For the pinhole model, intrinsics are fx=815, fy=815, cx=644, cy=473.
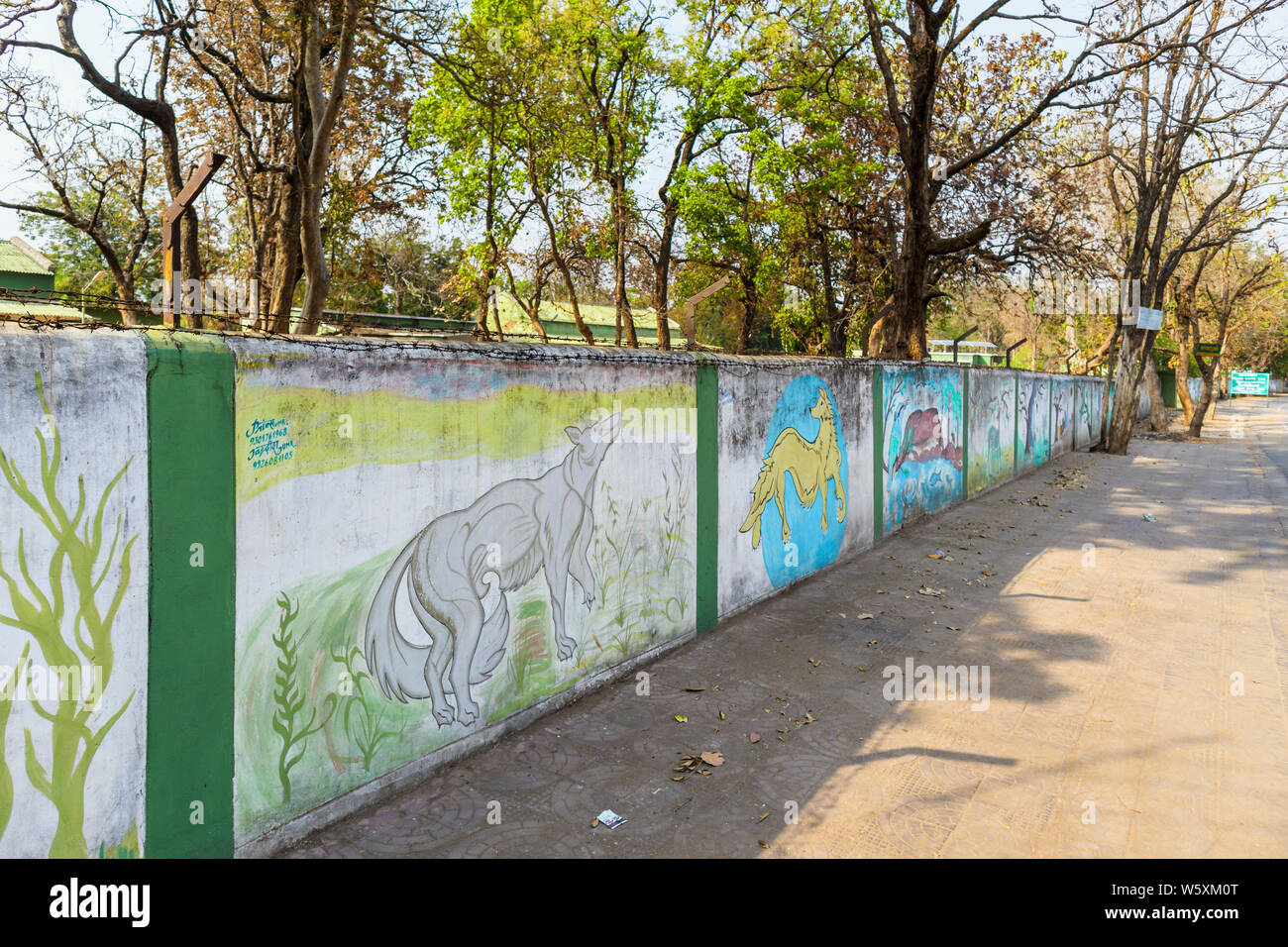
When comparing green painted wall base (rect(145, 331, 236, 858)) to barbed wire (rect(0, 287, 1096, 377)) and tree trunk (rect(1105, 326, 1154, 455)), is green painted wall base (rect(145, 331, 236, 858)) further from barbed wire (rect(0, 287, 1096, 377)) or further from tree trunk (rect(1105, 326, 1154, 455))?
tree trunk (rect(1105, 326, 1154, 455))

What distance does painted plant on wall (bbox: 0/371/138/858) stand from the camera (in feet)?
8.40

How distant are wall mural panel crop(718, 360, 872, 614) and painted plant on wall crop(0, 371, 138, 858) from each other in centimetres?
446

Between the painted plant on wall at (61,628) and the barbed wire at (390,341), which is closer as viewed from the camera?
the painted plant on wall at (61,628)

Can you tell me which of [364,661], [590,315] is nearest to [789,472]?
[364,661]

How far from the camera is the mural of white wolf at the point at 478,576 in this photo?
3.89 metres

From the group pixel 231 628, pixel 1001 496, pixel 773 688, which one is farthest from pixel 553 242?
pixel 231 628

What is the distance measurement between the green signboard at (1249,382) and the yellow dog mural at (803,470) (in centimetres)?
9187

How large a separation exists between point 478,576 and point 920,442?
8155 mm

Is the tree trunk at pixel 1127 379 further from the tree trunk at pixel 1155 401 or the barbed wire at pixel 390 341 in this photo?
the barbed wire at pixel 390 341

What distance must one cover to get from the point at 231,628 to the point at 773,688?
11.1 feet

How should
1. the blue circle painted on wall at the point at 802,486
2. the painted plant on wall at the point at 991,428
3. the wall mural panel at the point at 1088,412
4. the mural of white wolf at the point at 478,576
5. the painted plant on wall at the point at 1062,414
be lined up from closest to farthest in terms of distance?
the mural of white wolf at the point at 478,576
the blue circle painted on wall at the point at 802,486
the painted plant on wall at the point at 991,428
the painted plant on wall at the point at 1062,414
the wall mural panel at the point at 1088,412

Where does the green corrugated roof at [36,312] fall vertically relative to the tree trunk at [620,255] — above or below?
below

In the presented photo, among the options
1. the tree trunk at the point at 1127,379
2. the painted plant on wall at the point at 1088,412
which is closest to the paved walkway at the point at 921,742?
the tree trunk at the point at 1127,379
